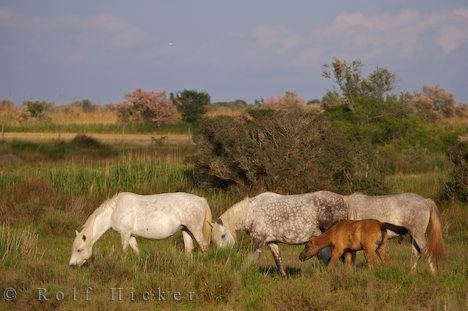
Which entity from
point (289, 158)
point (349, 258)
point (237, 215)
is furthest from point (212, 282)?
point (289, 158)

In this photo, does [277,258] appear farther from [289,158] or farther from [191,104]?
[191,104]

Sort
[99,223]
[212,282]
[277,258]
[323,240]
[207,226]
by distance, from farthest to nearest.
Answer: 1. [207,226]
2. [99,223]
3. [277,258]
4. [323,240]
5. [212,282]

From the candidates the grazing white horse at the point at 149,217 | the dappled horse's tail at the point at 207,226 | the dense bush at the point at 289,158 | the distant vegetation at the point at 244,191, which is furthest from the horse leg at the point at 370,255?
the dense bush at the point at 289,158

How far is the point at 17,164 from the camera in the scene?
97.3 ft

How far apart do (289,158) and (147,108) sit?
4276 cm

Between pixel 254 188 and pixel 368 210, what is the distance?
797 cm

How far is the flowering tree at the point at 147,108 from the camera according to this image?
60.1 meters

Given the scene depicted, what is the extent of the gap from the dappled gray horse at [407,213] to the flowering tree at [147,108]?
46698 mm

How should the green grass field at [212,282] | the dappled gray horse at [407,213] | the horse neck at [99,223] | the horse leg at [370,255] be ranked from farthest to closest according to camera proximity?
the horse neck at [99,223] → the dappled gray horse at [407,213] → the horse leg at [370,255] → the green grass field at [212,282]

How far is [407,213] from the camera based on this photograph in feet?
40.9

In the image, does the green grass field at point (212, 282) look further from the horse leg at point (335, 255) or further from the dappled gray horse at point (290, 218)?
the dappled gray horse at point (290, 218)

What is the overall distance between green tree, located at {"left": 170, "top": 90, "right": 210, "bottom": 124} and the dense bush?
35593 millimetres

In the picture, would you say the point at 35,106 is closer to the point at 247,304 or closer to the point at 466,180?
the point at 466,180

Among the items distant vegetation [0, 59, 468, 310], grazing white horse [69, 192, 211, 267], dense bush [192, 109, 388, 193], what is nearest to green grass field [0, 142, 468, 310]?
distant vegetation [0, 59, 468, 310]
